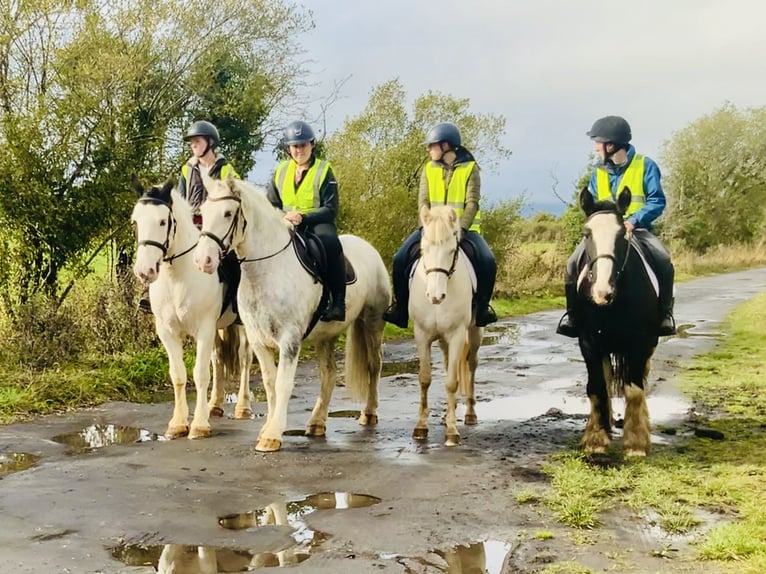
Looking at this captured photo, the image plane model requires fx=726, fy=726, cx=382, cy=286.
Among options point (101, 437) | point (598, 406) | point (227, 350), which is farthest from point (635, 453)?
point (101, 437)

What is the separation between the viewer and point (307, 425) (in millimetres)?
7891

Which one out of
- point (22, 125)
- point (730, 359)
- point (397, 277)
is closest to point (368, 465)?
point (397, 277)

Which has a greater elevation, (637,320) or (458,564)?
(637,320)

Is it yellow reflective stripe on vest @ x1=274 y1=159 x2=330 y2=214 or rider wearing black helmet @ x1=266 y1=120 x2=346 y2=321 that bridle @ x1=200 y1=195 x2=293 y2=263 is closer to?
rider wearing black helmet @ x1=266 y1=120 x2=346 y2=321

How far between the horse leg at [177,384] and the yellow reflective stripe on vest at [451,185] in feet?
10.2

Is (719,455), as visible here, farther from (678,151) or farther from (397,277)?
(678,151)

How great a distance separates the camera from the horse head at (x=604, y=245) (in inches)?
240

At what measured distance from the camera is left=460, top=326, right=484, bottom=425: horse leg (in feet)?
26.9

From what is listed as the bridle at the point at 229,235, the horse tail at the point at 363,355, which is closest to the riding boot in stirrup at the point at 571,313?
the horse tail at the point at 363,355

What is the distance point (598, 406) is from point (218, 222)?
12.6 feet

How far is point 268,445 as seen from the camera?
686 cm

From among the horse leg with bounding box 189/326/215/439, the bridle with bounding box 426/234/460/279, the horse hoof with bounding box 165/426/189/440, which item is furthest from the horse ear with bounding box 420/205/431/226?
the horse hoof with bounding box 165/426/189/440

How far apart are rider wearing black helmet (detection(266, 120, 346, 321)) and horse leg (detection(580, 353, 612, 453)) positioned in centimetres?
251

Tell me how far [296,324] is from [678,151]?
46.7 m
